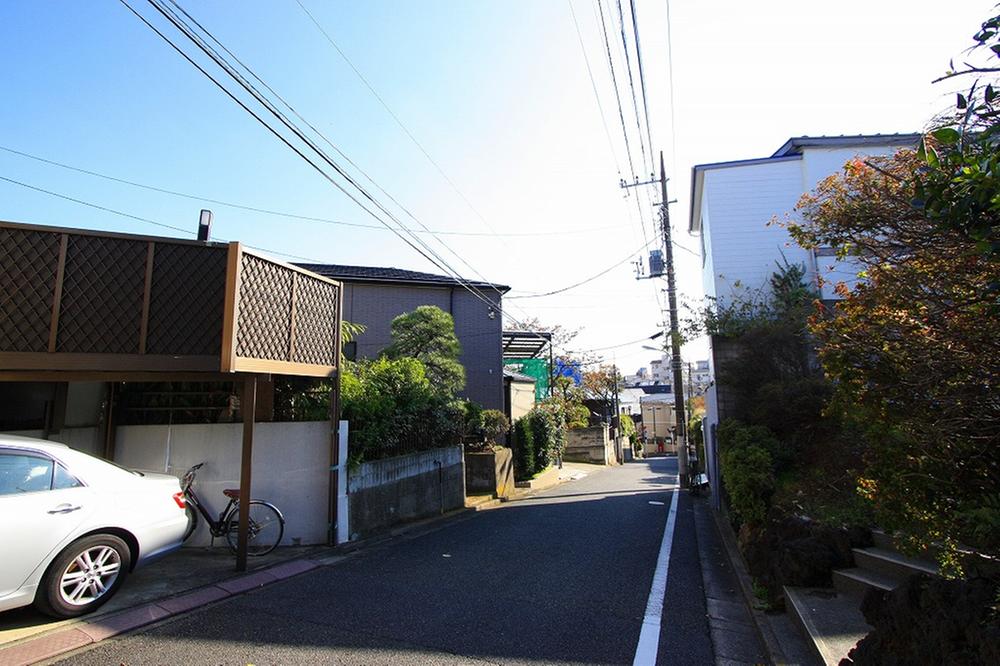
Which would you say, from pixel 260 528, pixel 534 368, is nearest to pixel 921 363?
pixel 260 528

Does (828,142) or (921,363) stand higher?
(828,142)

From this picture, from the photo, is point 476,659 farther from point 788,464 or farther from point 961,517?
point 788,464

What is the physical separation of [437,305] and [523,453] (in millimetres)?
5834

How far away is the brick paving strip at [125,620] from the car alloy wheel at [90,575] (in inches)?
9.2

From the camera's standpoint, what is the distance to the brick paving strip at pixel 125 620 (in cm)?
388

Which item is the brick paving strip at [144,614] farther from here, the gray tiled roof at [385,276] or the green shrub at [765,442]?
the gray tiled roof at [385,276]

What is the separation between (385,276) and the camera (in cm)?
1884

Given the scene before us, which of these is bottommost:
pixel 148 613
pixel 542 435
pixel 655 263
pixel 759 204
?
pixel 148 613

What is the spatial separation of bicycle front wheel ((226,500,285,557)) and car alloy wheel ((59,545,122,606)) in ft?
6.69

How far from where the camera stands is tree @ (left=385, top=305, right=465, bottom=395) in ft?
43.2

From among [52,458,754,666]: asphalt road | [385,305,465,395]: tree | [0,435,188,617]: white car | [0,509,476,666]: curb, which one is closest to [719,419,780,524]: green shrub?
[52,458,754,666]: asphalt road

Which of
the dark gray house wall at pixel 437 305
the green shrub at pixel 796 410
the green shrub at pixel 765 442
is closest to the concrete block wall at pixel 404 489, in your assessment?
the green shrub at pixel 765 442

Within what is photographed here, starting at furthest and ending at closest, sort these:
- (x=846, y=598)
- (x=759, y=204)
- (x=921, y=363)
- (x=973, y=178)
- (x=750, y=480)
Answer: (x=759, y=204), (x=750, y=480), (x=846, y=598), (x=921, y=363), (x=973, y=178)

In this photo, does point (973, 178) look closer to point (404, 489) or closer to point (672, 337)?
point (404, 489)
